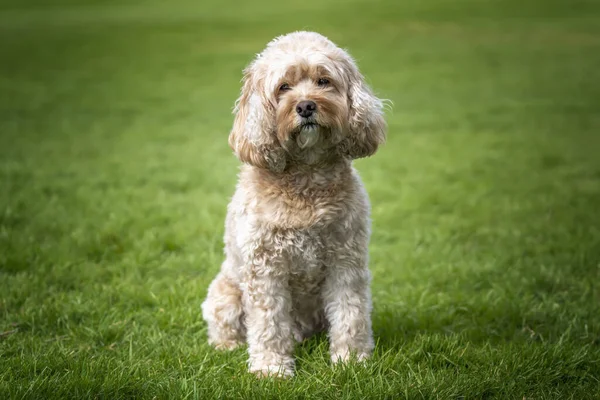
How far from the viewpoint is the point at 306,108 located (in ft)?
13.4

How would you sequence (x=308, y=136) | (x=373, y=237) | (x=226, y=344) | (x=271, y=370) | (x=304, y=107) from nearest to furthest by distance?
(x=304, y=107) < (x=308, y=136) < (x=271, y=370) < (x=226, y=344) < (x=373, y=237)

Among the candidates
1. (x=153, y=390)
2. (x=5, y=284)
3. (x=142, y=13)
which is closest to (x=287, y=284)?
(x=153, y=390)

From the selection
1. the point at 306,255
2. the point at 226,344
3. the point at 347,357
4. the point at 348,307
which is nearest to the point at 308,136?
the point at 306,255

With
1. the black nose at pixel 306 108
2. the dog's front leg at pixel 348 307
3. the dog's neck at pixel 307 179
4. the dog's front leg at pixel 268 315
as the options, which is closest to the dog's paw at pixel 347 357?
the dog's front leg at pixel 348 307

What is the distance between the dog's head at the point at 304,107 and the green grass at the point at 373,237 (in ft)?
4.22

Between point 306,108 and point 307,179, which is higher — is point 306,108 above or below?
above

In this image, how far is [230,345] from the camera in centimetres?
484

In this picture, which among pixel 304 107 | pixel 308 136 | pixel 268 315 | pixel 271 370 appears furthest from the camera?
pixel 268 315

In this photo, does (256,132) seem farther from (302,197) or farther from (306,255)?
(306,255)

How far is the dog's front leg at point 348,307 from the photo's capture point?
14.5 ft

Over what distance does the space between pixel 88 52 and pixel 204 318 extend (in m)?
20.3

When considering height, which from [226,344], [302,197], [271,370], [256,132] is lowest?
[226,344]

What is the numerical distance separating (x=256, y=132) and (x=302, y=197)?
48 cm

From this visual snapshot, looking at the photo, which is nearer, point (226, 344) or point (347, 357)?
point (347, 357)
